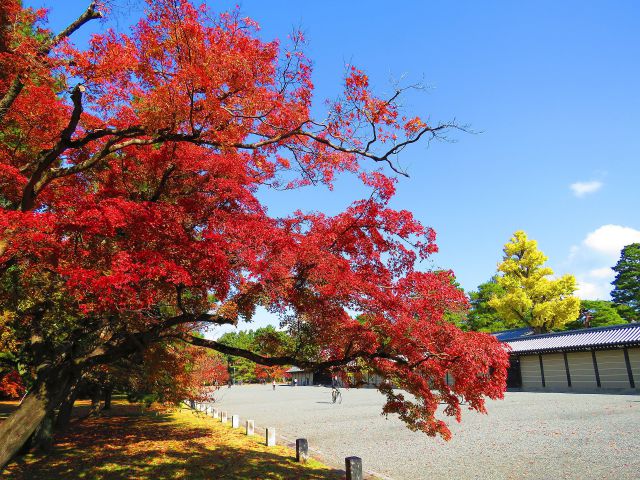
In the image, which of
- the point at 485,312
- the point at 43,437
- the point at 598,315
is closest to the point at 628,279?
the point at 598,315

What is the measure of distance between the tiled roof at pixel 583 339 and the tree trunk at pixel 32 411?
2328 centimetres

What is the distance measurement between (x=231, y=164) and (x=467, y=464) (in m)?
8.48

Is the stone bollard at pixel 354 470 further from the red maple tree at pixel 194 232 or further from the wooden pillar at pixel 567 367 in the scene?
the wooden pillar at pixel 567 367

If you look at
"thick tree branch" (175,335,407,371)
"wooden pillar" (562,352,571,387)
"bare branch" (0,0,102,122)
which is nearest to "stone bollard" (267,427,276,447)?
"thick tree branch" (175,335,407,371)

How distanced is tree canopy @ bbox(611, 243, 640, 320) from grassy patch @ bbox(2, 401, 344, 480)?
53583 mm

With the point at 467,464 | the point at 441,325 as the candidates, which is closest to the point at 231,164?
the point at 441,325

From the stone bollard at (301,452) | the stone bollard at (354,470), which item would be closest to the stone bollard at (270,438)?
the stone bollard at (301,452)

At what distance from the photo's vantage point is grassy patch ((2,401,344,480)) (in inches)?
360

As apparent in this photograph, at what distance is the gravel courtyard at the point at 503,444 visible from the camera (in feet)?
28.4

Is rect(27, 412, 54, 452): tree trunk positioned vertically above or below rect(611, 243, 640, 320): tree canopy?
below

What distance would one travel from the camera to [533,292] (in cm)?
3706

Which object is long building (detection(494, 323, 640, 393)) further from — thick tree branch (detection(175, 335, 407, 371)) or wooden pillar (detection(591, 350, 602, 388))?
thick tree branch (detection(175, 335, 407, 371))

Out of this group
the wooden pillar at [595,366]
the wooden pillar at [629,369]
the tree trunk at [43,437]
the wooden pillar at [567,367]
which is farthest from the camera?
the wooden pillar at [567,367]

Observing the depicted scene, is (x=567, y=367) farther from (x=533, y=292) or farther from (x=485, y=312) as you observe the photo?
(x=485, y=312)
